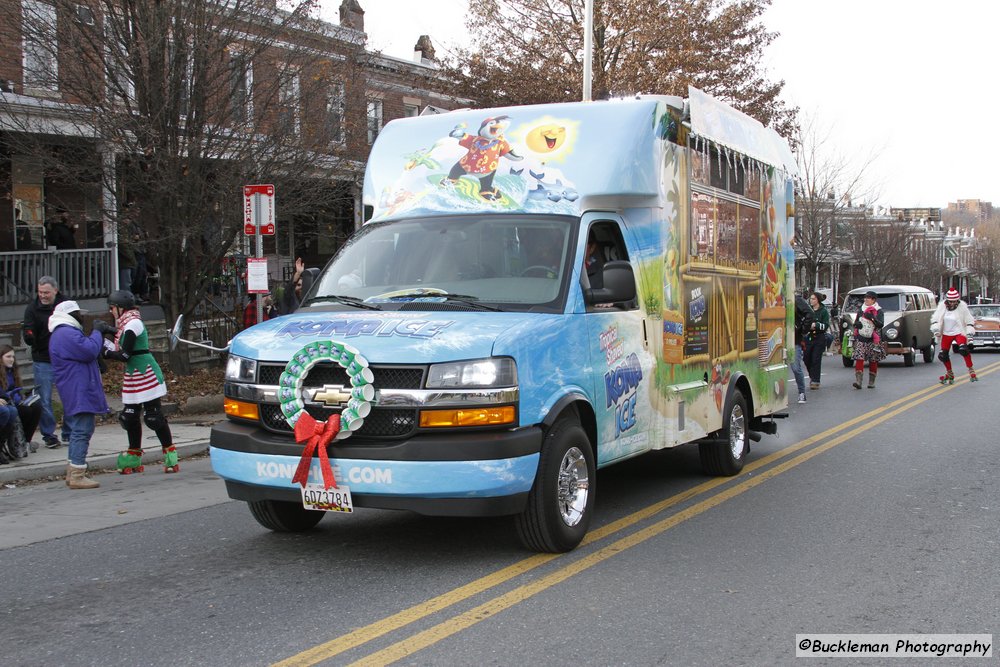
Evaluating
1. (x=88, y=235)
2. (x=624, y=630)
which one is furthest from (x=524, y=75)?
(x=624, y=630)

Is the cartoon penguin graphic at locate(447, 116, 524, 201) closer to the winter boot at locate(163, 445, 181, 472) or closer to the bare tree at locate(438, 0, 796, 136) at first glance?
the winter boot at locate(163, 445, 181, 472)

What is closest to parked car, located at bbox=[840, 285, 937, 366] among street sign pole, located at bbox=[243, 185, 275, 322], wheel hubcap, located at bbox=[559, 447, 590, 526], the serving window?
street sign pole, located at bbox=[243, 185, 275, 322]

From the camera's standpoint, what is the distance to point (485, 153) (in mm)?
7035

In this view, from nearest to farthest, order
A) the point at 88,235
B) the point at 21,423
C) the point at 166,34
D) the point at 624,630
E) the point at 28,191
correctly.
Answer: the point at 624,630
the point at 21,423
the point at 166,34
the point at 28,191
the point at 88,235

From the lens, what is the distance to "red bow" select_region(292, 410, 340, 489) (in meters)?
5.57

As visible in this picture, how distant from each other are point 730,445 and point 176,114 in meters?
10.3

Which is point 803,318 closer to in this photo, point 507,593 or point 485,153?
point 485,153

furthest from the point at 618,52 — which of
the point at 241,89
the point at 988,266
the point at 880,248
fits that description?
the point at 988,266

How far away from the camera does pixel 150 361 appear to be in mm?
9547

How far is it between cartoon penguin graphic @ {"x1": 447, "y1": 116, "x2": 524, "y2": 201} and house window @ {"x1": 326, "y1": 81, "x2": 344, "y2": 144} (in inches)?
422

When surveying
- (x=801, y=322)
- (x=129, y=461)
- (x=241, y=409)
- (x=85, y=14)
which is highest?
(x=85, y=14)

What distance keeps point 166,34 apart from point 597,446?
11.1 m

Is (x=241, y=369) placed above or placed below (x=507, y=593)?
above

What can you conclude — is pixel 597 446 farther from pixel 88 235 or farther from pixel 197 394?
pixel 88 235
